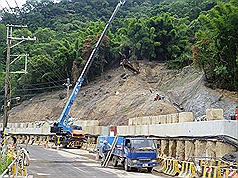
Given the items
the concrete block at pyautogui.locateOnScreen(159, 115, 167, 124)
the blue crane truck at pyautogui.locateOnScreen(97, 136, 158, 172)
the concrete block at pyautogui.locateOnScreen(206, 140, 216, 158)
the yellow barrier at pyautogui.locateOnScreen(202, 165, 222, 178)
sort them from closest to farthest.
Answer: the yellow barrier at pyautogui.locateOnScreen(202, 165, 222, 178)
the concrete block at pyautogui.locateOnScreen(206, 140, 216, 158)
the blue crane truck at pyautogui.locateOnScreen(97, 136, 158, 172)
the concrete block at pyautogui.locateOnScreen(159, 115, 167, 124)

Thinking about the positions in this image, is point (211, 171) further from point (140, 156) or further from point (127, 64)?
point (127, 64)

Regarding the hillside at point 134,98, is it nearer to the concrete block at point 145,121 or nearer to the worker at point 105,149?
the concrete block at point 145,121

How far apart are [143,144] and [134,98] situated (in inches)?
1274

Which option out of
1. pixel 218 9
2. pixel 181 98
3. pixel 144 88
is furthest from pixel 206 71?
pixel 144 88

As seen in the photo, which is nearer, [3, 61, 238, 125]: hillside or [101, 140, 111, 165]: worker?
[101, 140, 111, 165]: worker

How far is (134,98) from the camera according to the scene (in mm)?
54188

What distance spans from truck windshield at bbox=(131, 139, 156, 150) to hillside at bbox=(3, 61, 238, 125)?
39.1 feet

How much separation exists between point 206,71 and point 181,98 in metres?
6.56

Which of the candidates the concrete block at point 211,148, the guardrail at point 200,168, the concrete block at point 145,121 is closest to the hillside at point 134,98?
the concrete block at point 145,121

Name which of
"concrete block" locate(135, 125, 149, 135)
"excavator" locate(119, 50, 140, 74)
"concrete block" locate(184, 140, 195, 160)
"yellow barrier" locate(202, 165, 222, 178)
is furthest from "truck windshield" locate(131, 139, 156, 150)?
"excavator" locate(119, 50, 140, 74)

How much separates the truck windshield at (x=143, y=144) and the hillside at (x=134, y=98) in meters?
11.9

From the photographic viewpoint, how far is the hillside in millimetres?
38500

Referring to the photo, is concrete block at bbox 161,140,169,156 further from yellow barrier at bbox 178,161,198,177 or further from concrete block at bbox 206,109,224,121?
yellow barrier at bbox 178,161,198,177

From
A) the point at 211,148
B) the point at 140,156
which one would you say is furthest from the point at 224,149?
the point at 140,156
